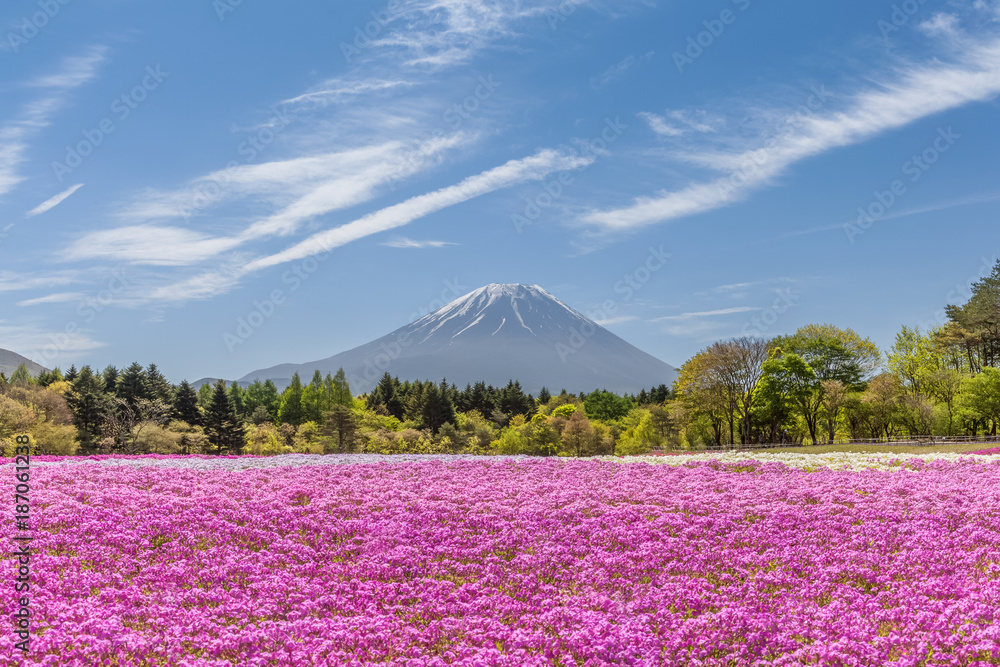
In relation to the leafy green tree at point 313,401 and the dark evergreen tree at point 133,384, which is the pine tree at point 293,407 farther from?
the dark evergreen tree at point 133,384

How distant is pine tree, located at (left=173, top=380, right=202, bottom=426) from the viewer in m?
92.6

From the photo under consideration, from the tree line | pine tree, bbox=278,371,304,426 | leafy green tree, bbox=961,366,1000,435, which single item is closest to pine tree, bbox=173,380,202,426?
the tree line

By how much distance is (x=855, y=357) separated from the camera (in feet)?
257

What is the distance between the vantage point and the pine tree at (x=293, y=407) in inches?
4604

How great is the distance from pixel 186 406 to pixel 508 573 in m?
93.7

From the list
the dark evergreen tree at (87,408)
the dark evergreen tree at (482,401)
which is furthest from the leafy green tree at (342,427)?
the dark evergreen tree at (482,401)

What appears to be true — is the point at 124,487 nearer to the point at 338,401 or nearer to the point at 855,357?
the point at 855,357

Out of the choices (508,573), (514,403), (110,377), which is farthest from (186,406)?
(508,573)

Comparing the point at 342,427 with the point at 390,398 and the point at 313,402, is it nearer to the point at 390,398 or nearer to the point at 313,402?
the point at 390,398

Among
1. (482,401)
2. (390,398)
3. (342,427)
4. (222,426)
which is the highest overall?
(390,398)

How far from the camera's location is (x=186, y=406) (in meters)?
93.4

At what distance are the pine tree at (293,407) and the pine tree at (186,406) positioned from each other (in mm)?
20487

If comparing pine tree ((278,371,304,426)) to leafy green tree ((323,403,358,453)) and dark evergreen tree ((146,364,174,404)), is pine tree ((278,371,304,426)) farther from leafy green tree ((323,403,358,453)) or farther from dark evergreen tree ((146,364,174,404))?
leafy green tree ((323,403,358,453))

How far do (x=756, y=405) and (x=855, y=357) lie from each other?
16201 mm
